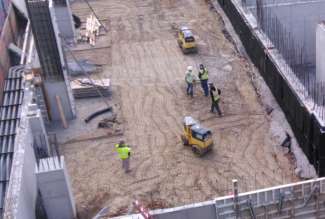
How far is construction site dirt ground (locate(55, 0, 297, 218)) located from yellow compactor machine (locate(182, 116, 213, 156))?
0.92ft

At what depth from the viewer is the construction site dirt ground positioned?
635 inches

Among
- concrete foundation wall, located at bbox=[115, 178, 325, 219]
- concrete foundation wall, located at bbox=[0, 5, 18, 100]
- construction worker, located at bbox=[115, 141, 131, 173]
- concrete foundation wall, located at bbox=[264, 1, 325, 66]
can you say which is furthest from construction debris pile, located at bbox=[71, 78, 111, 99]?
concrete foundation wall, located at bbox=[115, 178, 325, 219]

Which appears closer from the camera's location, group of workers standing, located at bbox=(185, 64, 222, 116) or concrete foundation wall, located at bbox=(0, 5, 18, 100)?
concrete foundation wall, located at bbox=(0, 5, 18, 100)

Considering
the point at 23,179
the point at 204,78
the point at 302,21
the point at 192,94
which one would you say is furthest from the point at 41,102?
the point at 302,21

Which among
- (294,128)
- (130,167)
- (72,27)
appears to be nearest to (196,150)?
(130,167)

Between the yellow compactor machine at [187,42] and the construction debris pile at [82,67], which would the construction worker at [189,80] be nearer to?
the yellow compactor machine at [187,42]

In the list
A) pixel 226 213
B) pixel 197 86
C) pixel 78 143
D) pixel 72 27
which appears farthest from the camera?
pixel 72 27

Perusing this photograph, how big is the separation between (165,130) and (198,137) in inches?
85.0

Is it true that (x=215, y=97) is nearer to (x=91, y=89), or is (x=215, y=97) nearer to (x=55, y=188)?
(x=91, y=89)

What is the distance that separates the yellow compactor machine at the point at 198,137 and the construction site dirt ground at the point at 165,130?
0.92 feet

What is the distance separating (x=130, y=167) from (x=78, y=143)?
257 centimetres

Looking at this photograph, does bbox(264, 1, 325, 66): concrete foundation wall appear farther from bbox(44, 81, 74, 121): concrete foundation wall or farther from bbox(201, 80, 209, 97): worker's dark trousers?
bbox(44, 81, 74, 121): concrete foundation wall

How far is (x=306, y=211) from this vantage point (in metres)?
13.1

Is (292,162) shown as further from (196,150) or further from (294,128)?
(196,150)
